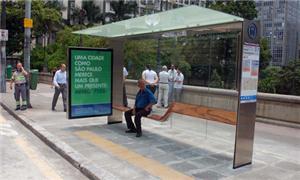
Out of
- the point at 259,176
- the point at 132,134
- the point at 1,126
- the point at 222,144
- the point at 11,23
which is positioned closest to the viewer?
the point at 259,176

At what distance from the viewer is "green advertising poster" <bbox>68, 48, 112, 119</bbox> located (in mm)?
8891

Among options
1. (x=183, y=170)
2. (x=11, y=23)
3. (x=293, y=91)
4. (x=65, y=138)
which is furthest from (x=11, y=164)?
(x=11, y=23)

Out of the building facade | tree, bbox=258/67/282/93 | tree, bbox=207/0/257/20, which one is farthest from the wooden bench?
tree, bbox=207/0/257/20

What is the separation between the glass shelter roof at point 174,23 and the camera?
18.9 feet

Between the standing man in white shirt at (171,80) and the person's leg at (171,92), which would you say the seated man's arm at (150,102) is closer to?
the standing man in white shirt at (171,80)

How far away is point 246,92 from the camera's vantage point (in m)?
5.93

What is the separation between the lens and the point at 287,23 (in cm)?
1538

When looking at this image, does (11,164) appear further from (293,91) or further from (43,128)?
(293,91)

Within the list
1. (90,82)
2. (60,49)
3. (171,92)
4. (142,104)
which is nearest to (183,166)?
(142,104)

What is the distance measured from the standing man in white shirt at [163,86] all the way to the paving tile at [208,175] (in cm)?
871

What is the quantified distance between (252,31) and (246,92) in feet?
3.23

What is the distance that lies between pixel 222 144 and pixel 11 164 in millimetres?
4215

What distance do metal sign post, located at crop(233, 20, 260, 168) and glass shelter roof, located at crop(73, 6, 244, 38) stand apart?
12.3 inches

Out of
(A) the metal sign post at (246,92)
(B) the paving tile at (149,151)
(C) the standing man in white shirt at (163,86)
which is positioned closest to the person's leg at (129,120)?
(B) the paving tile at (149,151)
